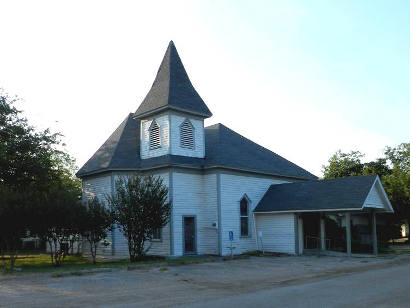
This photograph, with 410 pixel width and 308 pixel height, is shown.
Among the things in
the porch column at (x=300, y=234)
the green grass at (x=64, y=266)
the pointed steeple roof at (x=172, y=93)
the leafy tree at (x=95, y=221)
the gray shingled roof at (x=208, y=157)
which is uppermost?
the pointed steeple roof at (x=172, y=93)

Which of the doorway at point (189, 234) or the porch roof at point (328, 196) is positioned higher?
the porch roof at point (328, 196)

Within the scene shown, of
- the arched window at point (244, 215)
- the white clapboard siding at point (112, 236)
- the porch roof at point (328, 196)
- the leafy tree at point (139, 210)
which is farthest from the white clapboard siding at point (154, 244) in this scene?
the porch roof at point (328, 196)

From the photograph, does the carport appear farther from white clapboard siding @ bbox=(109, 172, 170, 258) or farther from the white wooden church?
white clapboard siding @ bbox=(109, 172, 170, 258)

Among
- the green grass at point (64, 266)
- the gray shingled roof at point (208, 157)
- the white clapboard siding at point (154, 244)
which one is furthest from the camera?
the gray shingled roof at point (208, 157)

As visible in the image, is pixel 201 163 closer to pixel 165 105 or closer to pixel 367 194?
pixel 165 105

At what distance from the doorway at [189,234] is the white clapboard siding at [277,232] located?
4.63m

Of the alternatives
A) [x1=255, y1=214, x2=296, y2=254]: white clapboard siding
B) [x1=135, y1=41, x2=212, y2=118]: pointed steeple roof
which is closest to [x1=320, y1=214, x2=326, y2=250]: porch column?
[x1=255, y1=214, x2=296, y2=254]: white clapboard siding

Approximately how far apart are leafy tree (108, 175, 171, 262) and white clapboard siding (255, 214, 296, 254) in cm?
824

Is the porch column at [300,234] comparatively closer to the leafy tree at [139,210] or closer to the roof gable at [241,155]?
the roof gable at [241,155]

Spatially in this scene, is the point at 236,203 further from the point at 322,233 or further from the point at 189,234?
the point at 322,233

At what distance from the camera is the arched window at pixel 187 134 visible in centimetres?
2933

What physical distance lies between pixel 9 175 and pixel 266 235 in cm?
1752

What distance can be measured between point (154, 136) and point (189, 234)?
21.2ft

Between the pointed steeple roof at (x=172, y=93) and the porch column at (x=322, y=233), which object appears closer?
the pointed steeple roof at (x=172, y=93)
